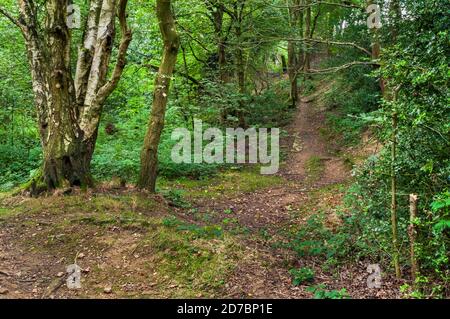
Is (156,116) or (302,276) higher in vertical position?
(156,116)

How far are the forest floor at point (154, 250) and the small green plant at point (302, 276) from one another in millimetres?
73

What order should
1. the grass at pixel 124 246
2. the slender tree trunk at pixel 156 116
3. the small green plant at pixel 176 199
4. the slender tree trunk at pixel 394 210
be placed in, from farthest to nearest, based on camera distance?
the small green plant at pixel 176 199 < the slender tree trunk at pixel 156 116 < the grass at pixel 124 246 < the slender tree trunk at pixel 394 210

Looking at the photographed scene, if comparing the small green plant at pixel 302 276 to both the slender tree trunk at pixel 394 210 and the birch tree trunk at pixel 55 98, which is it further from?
the birch tree trunk at pixel 55 98

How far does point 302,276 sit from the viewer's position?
4621mm

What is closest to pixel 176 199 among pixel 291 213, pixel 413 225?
pixel 291 213

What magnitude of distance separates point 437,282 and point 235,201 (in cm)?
547

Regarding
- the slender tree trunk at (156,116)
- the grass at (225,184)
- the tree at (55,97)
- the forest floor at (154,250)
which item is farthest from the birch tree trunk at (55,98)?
the grass at (225,184)

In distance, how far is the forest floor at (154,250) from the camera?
4301mm

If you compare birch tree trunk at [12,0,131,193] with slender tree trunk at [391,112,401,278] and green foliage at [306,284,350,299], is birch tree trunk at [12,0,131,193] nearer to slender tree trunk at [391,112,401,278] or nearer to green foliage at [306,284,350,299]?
Result: green foliage at [306,284,350,299]

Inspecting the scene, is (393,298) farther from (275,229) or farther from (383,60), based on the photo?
(275,229)

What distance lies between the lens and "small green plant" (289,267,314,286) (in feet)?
15.0

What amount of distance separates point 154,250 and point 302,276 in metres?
1.93

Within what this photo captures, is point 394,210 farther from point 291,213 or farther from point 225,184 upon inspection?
point 225,184

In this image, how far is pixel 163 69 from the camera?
739 cm
